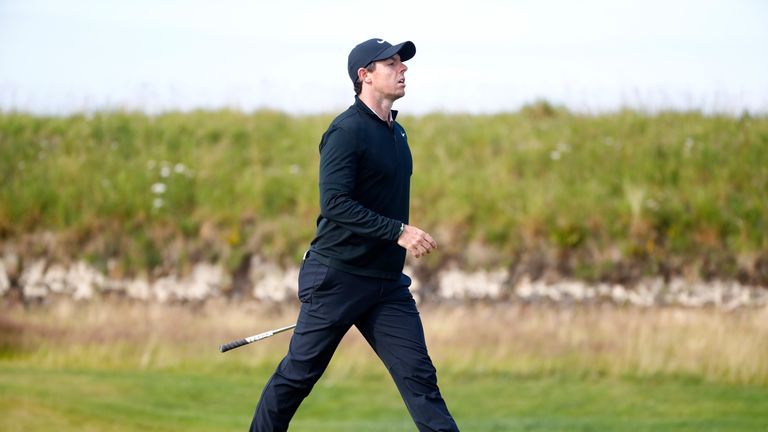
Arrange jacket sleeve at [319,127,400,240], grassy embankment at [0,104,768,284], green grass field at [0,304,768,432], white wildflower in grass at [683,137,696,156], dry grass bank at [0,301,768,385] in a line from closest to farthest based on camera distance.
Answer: jacket sleeve at [319,127,400,240] < green grass field at [0,304,768,432] < dry grass bank at [0,301,768,385] < grassy embankment at [0,104,768,284] < white wildflower in grass at [683,137,696,156]

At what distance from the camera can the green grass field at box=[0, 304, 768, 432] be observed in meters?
11.0

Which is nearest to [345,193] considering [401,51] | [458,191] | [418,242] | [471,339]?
[418,242]

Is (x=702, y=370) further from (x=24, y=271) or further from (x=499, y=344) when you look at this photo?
(x=24, y=271)

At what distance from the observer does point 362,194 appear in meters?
6.07

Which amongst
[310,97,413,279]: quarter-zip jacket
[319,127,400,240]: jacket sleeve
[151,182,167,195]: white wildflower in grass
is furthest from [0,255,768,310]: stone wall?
[319,127,400,240]: jacket sleeve

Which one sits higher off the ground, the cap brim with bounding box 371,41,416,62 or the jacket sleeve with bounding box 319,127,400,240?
the cap brim with bounding box 371,41,416,62

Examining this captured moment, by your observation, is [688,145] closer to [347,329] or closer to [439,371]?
[439,371]

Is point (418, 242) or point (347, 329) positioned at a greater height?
point (418, 242)

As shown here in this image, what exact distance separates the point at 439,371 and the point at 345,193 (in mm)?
9274

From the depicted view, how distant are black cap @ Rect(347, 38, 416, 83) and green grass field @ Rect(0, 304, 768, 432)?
5.01 m

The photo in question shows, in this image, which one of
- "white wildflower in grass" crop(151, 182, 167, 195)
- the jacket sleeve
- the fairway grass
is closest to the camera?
the jacket sleeve

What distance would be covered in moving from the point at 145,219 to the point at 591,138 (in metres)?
8.90

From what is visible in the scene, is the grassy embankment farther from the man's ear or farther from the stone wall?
the man's ear

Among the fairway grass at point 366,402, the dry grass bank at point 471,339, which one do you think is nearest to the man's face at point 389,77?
the fairway grass at point 366,402
